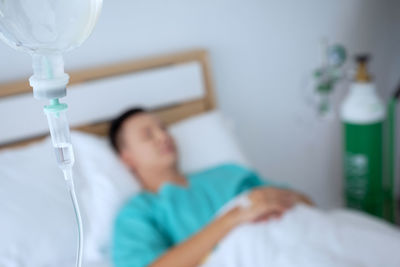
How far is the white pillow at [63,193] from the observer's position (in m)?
1.17

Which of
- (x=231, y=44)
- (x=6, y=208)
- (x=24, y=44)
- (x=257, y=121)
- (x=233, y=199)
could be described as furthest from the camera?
(x=257, y=121)

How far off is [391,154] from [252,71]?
0.91 m

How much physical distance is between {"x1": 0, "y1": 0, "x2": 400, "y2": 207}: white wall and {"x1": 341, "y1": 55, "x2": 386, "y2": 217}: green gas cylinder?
0.30 m

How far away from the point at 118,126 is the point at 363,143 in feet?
3.87

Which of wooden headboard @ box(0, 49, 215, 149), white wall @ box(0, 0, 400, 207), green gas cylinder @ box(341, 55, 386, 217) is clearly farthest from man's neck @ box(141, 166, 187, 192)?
green gas cylinder @ box(341, 55, 386, 217)

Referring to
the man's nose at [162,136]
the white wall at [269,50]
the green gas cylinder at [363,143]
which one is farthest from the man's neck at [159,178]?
the green gas cylinder at [363,143]

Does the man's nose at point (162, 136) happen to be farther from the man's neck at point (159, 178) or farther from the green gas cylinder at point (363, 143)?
the green gas cylinder at point (363, 143)

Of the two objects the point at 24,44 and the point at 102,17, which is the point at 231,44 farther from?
the point at 24,44

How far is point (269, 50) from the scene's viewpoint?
208 cm

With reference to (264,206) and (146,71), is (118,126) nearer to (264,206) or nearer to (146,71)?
(146,71)

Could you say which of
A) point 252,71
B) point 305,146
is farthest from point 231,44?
point 305,146

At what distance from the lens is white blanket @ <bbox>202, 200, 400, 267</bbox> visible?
1121 millimetres

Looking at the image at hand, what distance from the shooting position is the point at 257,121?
6.91 ft

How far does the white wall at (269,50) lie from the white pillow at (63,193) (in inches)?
14.5
